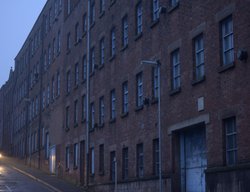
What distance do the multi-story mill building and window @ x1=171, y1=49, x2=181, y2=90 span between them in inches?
1.8

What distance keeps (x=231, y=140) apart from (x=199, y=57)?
434 centimetres

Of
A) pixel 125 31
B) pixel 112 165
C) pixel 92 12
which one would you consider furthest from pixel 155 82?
pixel 92 12

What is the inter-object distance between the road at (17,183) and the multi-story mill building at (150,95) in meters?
2.86

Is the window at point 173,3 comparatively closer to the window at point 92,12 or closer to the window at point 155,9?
the window at point 155,9

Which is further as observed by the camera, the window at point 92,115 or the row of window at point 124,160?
the window at point 92,115

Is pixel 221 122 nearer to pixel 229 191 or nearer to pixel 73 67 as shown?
pixel 229 191

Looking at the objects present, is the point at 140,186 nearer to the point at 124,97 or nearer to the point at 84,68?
the point at 124,97

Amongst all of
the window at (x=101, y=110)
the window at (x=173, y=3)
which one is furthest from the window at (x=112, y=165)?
the window at (x=173, y=3)

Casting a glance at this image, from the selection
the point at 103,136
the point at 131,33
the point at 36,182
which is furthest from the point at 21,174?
the point at 131,33

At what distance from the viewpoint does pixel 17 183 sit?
4156cm

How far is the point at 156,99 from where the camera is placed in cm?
2850

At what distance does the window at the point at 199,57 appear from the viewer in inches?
959

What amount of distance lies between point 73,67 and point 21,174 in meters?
10.7

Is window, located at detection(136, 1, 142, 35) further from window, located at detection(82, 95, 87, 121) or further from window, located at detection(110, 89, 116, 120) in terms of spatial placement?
window, located at detection(82, 95, 87, 121)
